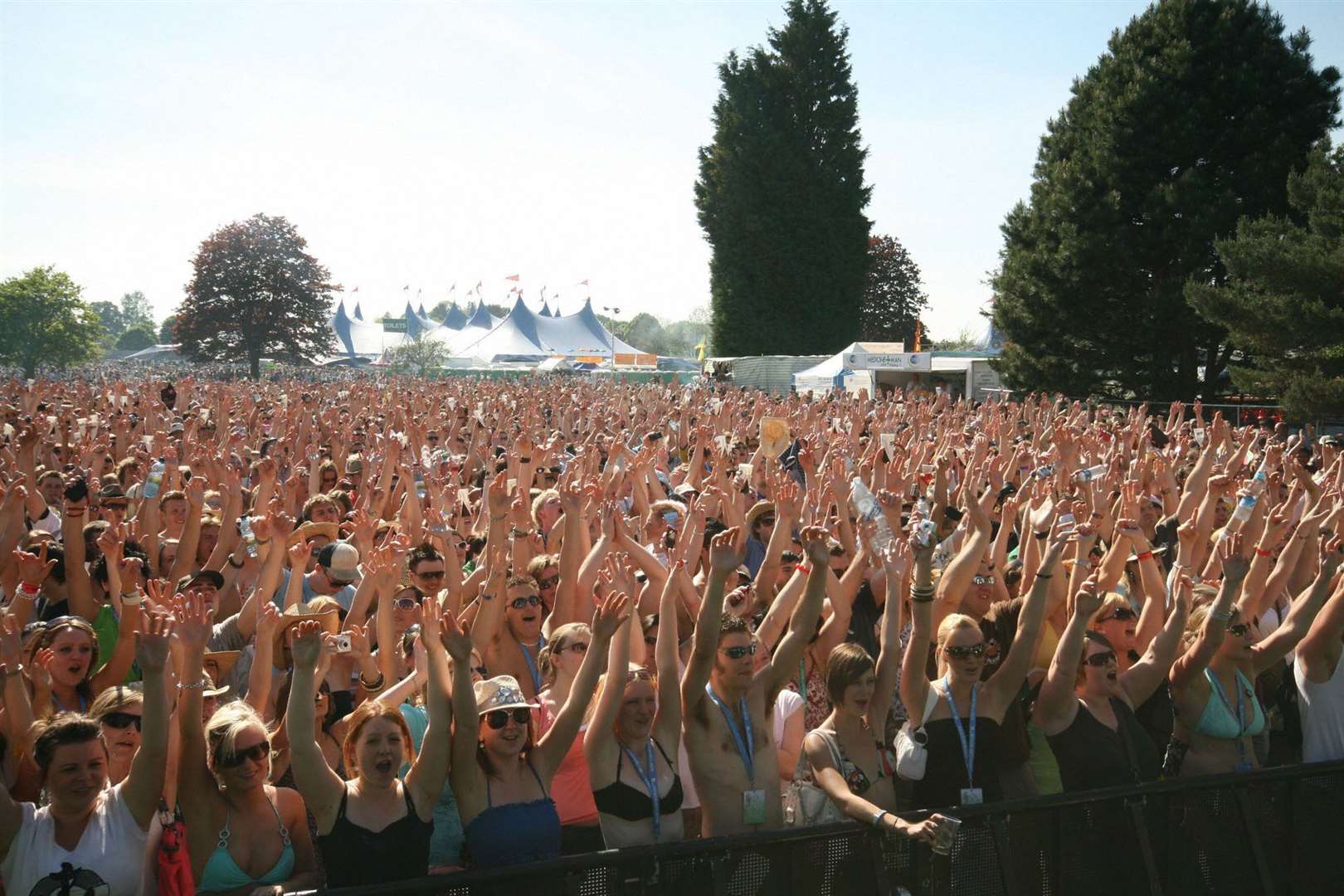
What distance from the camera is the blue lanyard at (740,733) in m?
3.82

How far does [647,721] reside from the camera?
373 centimetres

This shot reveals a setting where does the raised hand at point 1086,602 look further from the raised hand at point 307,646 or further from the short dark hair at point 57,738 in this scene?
the short dark hair at point 57,738

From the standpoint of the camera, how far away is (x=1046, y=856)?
3.58 metres

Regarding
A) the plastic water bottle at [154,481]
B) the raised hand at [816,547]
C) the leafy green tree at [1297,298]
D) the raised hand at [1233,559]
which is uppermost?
the leafy green tree at [1297,298]

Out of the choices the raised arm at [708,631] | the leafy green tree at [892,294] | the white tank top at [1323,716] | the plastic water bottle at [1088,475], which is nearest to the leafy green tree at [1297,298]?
the plastic water bottle at [1088,475]

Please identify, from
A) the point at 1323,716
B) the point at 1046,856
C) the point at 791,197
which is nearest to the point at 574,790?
the point at 1046,856

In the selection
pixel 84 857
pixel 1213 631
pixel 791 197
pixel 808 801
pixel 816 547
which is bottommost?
pixel 808 801

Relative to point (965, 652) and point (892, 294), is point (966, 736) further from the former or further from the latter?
point (892, 294)

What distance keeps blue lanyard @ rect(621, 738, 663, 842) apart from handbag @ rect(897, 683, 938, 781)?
0.89 metres

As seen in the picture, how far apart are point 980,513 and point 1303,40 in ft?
94.3

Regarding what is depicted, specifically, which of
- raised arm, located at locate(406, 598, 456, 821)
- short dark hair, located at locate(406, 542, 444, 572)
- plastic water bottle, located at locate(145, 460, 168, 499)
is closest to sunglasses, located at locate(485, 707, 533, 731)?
raised arm, located at locate(406, 598, 456, 821)

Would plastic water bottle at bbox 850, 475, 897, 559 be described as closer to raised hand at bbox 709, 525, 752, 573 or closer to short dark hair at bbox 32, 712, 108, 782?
raised hand at bbox 709, 525, 752, 573

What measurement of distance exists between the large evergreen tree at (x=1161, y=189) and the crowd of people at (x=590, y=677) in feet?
74.0

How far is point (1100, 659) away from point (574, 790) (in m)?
2.09
